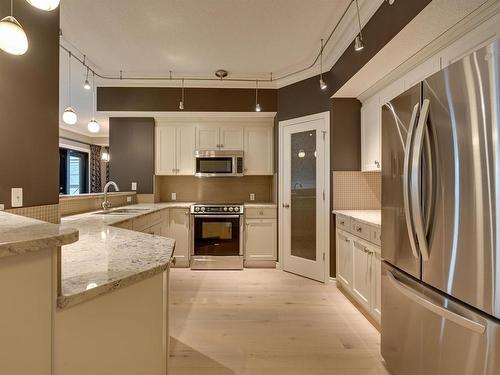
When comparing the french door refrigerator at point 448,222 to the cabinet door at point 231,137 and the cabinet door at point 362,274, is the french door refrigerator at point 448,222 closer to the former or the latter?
the cabinet door at point 362,274

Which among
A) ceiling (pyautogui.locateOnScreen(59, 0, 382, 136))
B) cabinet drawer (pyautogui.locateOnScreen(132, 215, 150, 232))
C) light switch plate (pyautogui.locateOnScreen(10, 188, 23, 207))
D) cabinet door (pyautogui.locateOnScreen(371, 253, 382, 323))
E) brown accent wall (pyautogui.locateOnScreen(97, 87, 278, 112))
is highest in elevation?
ceiling (pyautogui.locateOnScreen(59, 0, 382, 136))

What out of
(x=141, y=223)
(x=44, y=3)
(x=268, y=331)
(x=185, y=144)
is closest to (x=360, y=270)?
(x=268, y=331)

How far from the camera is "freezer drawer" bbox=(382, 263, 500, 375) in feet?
3.31

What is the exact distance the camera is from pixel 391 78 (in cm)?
246

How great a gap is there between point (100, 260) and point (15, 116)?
118 cm

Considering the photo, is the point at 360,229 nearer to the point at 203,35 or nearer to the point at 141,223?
the point at 141,223

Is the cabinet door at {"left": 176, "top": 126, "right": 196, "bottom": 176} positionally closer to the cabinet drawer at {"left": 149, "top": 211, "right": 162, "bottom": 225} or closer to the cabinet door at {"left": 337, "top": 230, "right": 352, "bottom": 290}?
the cabinet drawer at {"left": 149, "top": 211, "right": 162, "bottom": 225}

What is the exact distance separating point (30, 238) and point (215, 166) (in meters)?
3.40

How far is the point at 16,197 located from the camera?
62.2 inches

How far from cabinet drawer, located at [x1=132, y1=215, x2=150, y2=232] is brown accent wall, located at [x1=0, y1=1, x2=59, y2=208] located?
0.98 meters

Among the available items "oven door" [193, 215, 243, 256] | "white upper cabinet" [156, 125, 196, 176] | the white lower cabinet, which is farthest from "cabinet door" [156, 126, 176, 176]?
the white lower cabinet

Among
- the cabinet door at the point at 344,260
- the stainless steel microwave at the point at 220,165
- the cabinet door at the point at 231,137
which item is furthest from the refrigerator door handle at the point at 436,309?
the cabinet door at the point at 231,137

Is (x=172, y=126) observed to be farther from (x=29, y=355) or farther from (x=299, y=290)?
(x=29, y=355)

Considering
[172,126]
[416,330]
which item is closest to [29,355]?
[416,330]
